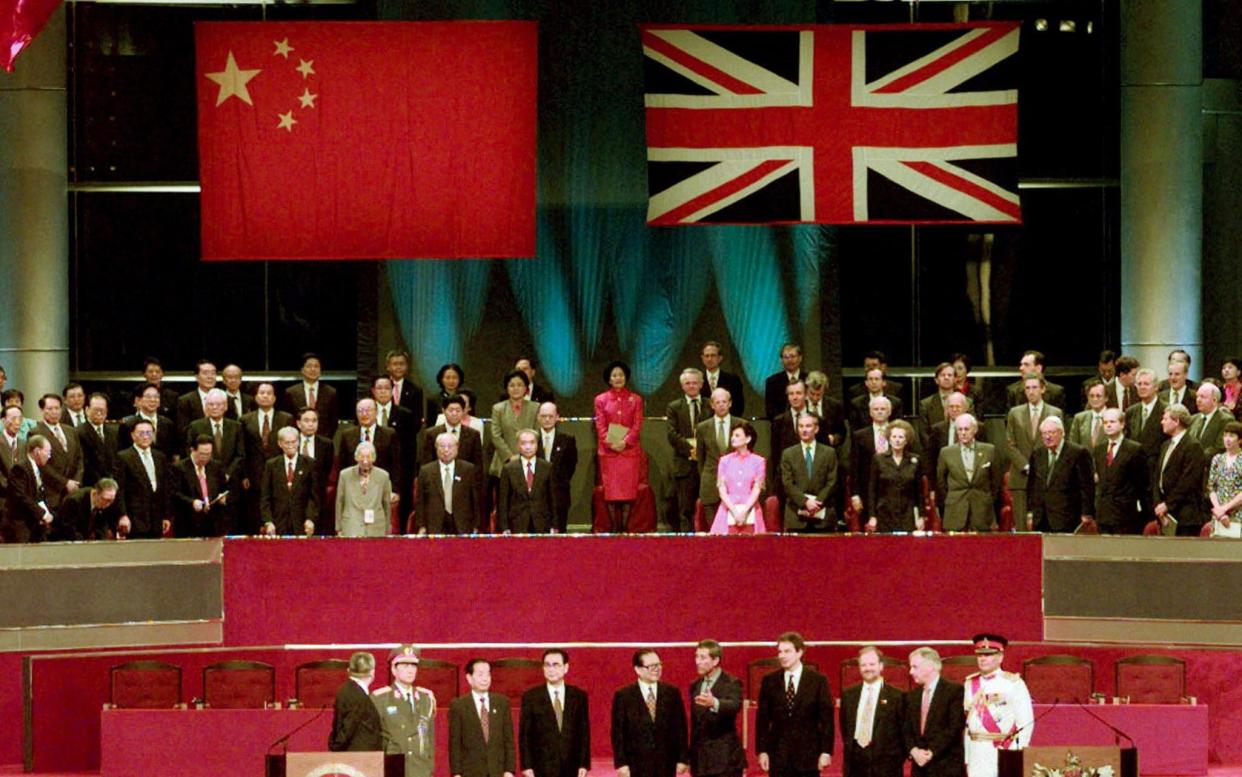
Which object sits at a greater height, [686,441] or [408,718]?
[686,441]

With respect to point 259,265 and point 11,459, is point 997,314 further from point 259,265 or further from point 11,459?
point 11,459

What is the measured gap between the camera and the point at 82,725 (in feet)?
45.2

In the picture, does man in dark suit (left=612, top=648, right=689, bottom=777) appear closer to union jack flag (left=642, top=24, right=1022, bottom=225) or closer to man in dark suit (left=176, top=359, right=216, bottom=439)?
man in dark suit (left=176, top=359, right=216, bottom=439)

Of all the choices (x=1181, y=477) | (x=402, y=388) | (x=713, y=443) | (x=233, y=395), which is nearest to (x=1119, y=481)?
(x=1181, y=477)

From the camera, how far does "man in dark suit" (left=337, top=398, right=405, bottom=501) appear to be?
1608cm

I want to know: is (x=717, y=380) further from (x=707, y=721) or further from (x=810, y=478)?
(x=707, y=721)

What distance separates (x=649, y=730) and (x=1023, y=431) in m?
5.20

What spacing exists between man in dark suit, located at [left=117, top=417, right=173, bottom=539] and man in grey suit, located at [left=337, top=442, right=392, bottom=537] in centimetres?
144

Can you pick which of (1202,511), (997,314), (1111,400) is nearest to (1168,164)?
(997,314)

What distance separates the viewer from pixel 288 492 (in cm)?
1542

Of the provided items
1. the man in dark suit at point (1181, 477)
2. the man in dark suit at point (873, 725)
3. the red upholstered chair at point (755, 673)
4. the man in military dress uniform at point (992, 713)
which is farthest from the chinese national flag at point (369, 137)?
the man in military dress uniform at point (992, 713)

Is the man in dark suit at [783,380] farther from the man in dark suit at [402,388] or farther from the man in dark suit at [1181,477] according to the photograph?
the man in dark suit at [1181,477]

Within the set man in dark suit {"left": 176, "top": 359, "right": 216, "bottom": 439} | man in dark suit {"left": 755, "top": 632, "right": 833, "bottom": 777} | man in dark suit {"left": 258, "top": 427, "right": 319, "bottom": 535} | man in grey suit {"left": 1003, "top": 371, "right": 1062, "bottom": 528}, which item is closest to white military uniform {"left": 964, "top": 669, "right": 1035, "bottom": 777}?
man in dark suit {"left": 755, "top": 632, "right": 833, "bottom": 777}

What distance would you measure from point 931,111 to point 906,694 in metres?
7.15
